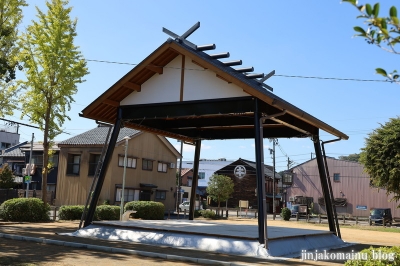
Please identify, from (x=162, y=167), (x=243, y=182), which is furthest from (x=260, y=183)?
(x=243, y=182)

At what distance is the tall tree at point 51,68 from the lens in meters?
23.8

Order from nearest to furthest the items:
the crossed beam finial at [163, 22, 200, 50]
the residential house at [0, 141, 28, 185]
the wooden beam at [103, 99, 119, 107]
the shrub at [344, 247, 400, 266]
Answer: the shrub at [344, 247, 400, 266] < the crossed beam finial at [163, 22, 200, 50] < the wooden beam at [103, 99, 119, 107] < the residential house at [0, 141, 28, 185]

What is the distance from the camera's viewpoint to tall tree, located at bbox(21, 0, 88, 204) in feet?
78.0

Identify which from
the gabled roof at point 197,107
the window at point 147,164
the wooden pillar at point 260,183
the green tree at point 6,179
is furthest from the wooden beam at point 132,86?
the green tree at point 6,179

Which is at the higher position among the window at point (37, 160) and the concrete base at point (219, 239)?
the window at point (37, 160)

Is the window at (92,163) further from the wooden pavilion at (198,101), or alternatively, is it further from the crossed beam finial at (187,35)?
the crossed beam finial at (187,35)

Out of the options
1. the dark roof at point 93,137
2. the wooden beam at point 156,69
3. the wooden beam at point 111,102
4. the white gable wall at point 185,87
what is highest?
the dark roof at point 93,137

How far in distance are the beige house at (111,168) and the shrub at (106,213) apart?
11061 millimetres

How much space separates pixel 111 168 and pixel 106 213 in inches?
496

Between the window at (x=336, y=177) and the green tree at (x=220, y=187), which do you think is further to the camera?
the window at (x=336, y=177)

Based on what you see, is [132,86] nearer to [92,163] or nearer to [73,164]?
[92,163]

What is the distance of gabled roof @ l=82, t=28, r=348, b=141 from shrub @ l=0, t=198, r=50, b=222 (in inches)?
327

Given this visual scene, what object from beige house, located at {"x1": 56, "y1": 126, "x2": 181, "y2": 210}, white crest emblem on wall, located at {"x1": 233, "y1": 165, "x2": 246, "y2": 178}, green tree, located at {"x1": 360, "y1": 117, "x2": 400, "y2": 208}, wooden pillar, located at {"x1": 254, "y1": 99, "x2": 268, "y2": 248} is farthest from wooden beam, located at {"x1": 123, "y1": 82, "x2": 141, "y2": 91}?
white crest emblem on wall, located at {"x1": 233, "y1": 165, "x2": 246, "y2": 178}

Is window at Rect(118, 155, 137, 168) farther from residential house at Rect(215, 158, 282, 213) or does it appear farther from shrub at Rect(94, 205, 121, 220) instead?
residential house at Rect(215, 158, 282, 213)
